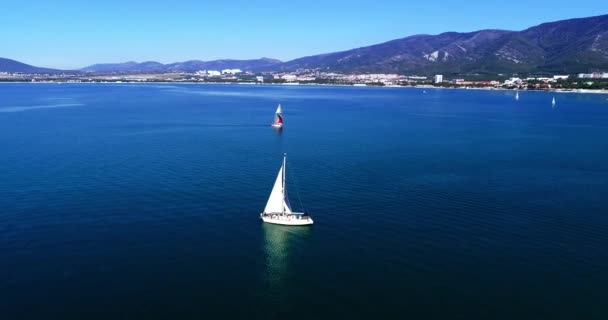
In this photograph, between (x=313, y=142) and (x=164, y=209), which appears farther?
(x=313, y=142)

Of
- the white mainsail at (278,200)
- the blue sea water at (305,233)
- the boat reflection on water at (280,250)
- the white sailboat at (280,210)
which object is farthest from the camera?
the white mainsail at (278,200)

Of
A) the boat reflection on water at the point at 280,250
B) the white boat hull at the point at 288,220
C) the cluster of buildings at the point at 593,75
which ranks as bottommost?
the boat reflection on water at the point at 280,250

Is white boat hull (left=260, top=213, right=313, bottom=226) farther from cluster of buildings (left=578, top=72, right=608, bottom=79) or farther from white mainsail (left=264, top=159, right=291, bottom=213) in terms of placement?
cluster of buildings (left=578, top=72, right=608, bottom=79)

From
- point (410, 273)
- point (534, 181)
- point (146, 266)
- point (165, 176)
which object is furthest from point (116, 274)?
point (534, 181)

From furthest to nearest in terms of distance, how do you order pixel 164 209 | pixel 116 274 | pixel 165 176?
pixel 165 176, pixel 164 209, pixel 116 274

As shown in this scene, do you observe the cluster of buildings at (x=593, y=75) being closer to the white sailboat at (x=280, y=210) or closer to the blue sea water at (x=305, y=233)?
the blue sea water at (x=305, y=233)

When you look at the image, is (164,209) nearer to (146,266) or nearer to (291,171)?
(146,266)

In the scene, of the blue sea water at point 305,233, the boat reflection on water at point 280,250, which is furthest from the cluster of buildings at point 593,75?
the boat reflection on water at point 280,250
